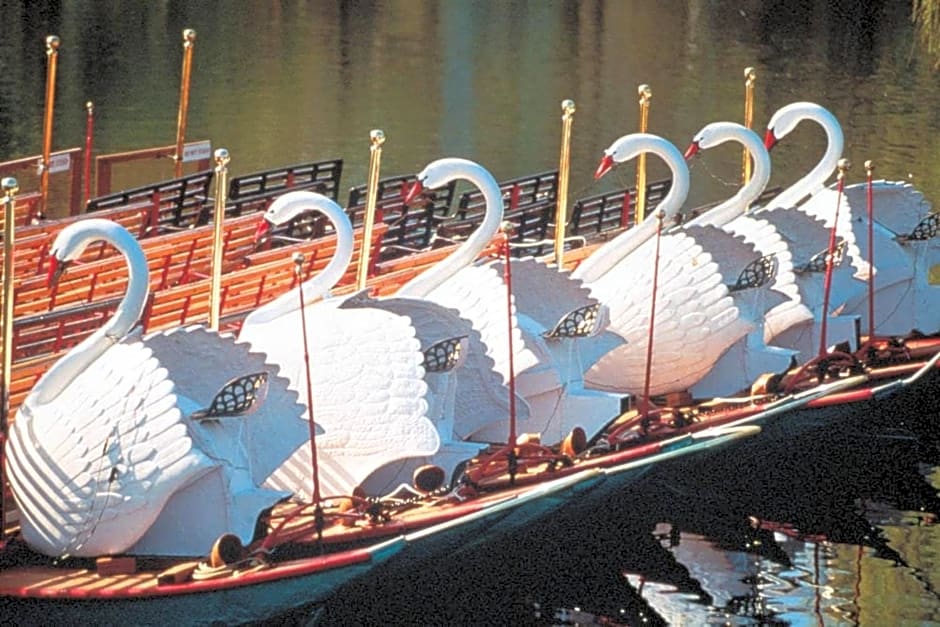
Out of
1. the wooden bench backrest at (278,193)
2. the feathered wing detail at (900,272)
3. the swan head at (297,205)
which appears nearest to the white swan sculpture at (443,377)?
the swan head at (297,205)

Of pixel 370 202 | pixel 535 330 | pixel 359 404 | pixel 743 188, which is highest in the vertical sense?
pixel 743 188

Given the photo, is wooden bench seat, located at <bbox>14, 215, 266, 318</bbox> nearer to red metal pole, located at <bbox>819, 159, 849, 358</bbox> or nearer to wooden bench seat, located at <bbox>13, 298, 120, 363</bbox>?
wooden bench seat, located at <bbox>13, 298, 120, 363</bbox>

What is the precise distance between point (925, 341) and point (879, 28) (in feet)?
115

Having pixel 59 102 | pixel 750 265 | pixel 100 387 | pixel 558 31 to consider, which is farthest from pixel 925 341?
pixel 558 31

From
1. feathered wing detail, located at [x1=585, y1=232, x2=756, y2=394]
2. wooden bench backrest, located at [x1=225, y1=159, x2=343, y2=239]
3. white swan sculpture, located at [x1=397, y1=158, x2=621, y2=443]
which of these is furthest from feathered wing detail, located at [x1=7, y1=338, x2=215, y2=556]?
wooden bench backrest, located at [x1=225, y1=159, x2=343, y2=239]

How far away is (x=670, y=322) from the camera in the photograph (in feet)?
69.9

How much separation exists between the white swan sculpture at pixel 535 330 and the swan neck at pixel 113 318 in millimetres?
3724

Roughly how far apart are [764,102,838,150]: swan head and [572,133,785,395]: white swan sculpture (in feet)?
13.3

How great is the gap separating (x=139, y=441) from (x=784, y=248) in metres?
8.87

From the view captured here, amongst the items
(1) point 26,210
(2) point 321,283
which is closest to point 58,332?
(2) point 321,283

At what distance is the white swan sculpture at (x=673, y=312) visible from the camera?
69.8ft

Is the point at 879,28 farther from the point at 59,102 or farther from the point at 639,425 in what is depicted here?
the point at 639,425

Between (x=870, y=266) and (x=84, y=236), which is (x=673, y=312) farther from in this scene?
(x=84, y=236)

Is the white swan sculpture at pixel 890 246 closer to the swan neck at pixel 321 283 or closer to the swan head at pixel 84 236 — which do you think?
the swan neck at pixel 321 283
